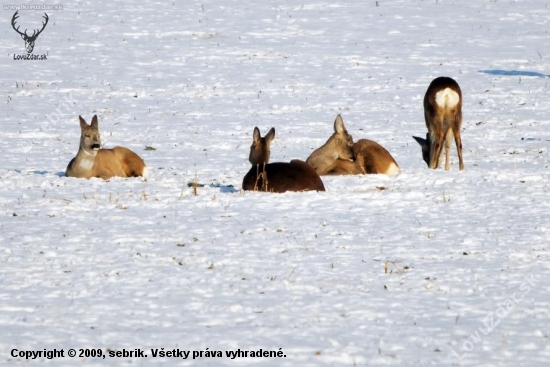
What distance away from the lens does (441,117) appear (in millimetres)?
16672

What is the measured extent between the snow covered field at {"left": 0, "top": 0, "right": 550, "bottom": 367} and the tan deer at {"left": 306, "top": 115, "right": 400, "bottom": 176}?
0.60 metres

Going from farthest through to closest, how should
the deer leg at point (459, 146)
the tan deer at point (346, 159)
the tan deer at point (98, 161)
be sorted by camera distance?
1. the deer leg at point (459, 146)
2. the tan deer at point (346, 159)
3. the tan deer at point (98, 161)

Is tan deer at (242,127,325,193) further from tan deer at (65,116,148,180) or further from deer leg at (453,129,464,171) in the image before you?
deer leg at (453,129,464,171)

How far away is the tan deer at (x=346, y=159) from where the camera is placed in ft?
48.0

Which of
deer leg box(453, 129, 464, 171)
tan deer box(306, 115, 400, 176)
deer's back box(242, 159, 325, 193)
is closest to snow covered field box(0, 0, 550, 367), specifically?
deer's back box(242, 159, 325, 193)

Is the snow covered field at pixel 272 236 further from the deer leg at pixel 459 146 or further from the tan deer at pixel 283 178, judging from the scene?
the deer leg at pixel 459 146

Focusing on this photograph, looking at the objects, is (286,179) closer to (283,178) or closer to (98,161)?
(283,178)

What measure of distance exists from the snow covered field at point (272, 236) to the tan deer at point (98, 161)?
0.36 metres

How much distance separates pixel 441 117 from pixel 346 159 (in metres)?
2.81

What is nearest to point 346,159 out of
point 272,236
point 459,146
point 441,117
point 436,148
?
point 436,148

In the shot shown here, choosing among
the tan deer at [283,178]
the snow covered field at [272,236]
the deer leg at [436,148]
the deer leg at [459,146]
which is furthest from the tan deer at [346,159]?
the tan deer at [283,178]

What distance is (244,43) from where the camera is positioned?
33.2 m

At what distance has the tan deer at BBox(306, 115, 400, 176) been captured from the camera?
575 inches

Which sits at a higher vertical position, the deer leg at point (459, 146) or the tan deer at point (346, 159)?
the deer leg at point (459, 146)
